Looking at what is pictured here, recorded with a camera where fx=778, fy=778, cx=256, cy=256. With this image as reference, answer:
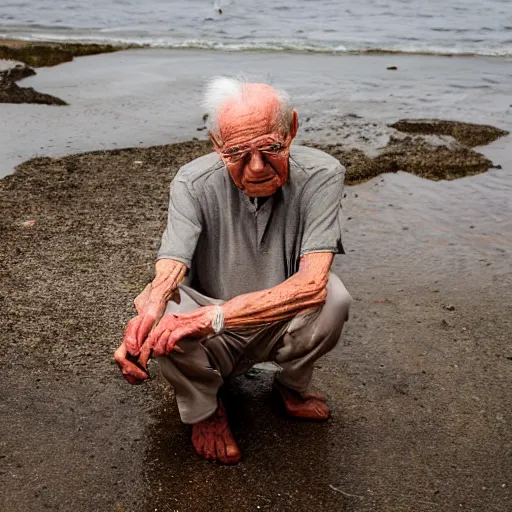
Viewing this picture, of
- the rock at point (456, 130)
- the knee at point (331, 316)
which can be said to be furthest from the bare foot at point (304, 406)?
the rock at point (456, 130)

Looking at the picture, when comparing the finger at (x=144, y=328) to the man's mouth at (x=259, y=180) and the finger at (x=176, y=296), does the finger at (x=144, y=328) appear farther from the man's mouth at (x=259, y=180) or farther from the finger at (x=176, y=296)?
the man's mouth at (x=259, y=180)

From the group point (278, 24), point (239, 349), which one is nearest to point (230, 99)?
point (239, 349)

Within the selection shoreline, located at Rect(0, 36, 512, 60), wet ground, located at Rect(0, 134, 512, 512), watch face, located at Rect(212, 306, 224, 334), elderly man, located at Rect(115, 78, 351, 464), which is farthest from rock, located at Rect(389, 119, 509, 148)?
watch face, located at Rect(212, 306, 224, 334)

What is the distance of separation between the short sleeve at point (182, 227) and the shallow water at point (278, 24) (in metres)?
8.68

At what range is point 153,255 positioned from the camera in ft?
14.3

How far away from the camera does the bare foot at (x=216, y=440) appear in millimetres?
2766

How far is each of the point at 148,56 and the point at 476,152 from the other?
5625 millimetres

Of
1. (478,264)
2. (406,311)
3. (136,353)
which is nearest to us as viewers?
(136,353)

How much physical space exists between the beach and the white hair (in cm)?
34

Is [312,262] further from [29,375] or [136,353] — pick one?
[29,375]

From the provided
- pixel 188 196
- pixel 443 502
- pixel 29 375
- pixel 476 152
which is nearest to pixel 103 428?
pixel 29 375

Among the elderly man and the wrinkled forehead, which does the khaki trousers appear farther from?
the wrinkled forehead

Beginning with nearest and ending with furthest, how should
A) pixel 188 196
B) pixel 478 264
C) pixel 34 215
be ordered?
pixel 188 196
pixel 478 264
pixel 34 215

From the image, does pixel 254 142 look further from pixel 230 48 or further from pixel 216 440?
pixel 230 48
